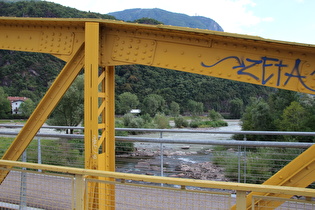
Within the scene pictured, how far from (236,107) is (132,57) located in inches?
2560

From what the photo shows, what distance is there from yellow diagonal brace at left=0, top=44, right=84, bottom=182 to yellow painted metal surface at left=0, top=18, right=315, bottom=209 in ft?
0.04

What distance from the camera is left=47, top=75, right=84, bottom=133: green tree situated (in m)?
34.5

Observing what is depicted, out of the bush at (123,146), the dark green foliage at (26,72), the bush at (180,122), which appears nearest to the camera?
the bush at (123,146)

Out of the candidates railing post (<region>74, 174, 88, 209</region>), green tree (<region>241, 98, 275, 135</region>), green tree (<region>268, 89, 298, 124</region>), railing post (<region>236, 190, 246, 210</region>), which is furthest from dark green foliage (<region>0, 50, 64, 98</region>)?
railing post (<region>236, 190, 246, 210</region>)

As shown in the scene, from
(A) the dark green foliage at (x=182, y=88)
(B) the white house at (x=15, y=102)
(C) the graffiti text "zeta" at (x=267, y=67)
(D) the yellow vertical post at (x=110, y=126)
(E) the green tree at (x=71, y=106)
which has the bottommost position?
(D) the yellow vertical post at (x=110, y=126)

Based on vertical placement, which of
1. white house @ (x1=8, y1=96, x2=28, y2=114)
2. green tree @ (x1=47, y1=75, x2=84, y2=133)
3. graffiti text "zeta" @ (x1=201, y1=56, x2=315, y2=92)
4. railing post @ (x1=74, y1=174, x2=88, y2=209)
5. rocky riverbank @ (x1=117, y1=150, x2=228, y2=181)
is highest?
white house @ (x1=8, y1=96, x2=28, y2=114)

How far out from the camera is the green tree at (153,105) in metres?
60.4

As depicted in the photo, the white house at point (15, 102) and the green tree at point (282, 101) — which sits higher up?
the white house at point (15, 102)

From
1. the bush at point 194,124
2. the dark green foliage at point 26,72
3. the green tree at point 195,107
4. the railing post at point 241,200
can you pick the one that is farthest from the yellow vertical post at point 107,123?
the dark green foliage at point 26,72

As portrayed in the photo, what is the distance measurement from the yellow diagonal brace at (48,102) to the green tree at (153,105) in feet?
179

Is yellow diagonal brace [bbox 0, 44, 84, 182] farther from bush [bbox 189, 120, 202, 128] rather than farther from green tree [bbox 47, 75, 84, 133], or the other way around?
bush [bbox 189, 120, 202, 128]

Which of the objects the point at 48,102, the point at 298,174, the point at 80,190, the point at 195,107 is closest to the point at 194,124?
the point at 195,107

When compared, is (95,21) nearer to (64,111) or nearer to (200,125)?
(64,111)

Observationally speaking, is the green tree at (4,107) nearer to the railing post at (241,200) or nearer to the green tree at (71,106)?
the green tree at (71,106)
